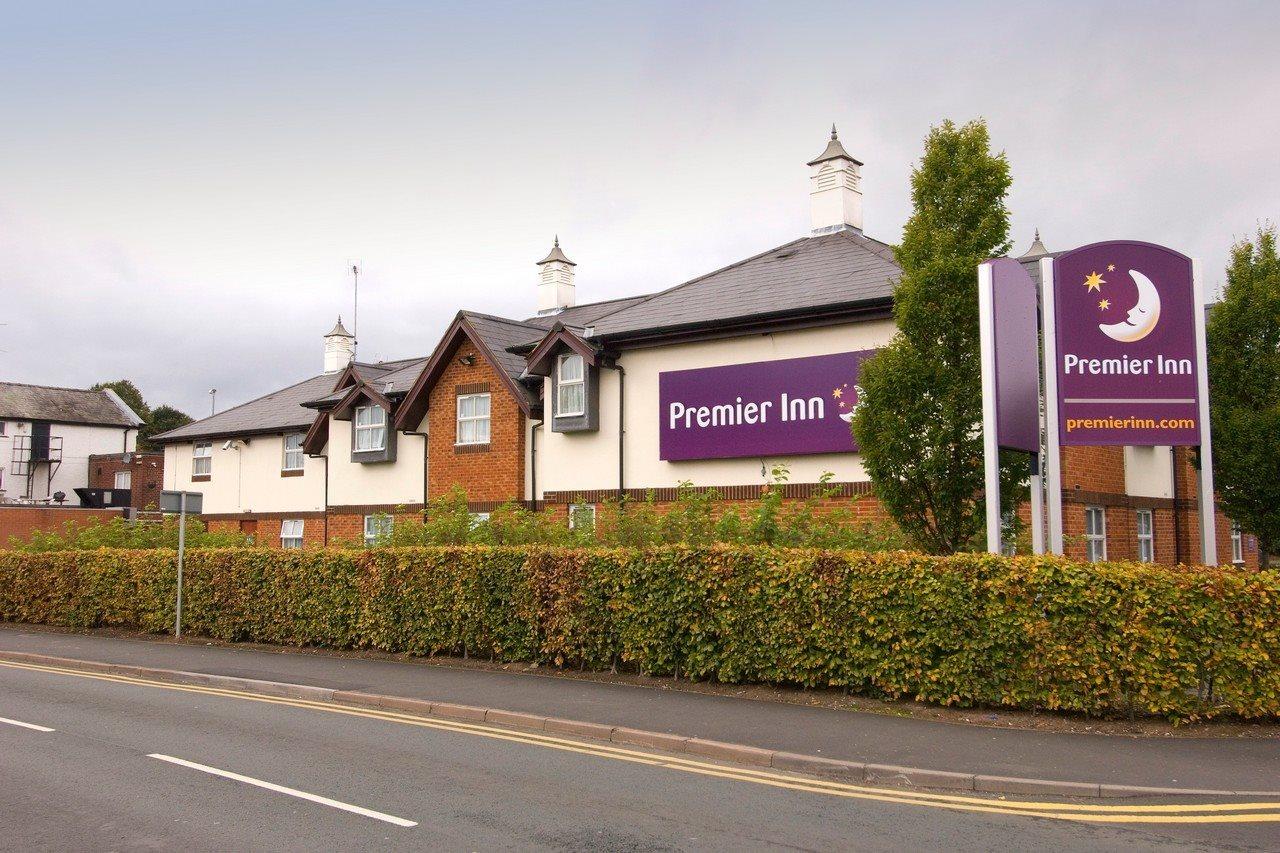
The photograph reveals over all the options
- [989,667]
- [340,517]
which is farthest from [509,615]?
[340,517]

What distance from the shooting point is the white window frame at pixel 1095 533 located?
19.1 meters

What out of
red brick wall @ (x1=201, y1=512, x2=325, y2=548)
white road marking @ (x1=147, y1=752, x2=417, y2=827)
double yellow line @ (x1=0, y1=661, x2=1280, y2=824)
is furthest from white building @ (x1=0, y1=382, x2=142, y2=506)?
double yellow line @ (x1=0, y1=661, x2=1280, y2=824)

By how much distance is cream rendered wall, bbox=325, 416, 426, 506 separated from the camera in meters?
26.8

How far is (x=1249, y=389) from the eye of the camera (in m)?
20.5

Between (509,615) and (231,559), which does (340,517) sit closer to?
(231,559)

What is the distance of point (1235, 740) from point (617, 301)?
2291cm

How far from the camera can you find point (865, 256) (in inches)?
821

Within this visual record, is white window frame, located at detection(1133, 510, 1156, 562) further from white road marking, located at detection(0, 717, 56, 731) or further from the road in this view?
Answer: white road marking, located at detection(0, 717, 56, 731)

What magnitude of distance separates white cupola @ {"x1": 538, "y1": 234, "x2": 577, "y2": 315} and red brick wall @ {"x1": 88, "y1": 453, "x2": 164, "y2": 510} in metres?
28.8

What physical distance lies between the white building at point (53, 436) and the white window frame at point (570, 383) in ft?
155

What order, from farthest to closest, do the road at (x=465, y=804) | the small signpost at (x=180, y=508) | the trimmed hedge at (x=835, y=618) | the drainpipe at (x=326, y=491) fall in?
the drainpipe at (x=326, y=491)
the small signpost at (x=180, y=508)
the trimmed hedge at (x=835, y=618)
the road at (x=465, y=804)

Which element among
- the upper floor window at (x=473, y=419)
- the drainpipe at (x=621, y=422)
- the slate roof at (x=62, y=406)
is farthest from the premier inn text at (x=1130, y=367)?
the slate roof at (x=62, y=406)

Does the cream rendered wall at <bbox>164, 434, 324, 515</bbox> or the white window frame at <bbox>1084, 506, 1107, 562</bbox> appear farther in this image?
the cream rendered wall at <bbox>164, 434, 324, 515</bbox>

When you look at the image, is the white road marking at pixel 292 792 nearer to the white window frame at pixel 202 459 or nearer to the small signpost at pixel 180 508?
the small signpost at pixel 180 508
